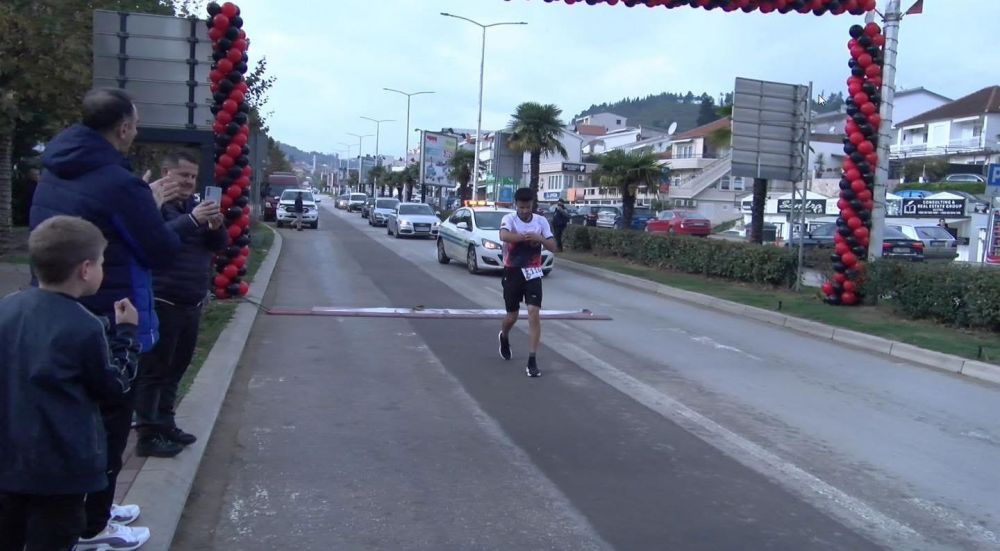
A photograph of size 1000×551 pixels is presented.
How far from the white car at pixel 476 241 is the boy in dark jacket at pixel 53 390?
16826 millimetres

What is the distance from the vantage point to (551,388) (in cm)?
884

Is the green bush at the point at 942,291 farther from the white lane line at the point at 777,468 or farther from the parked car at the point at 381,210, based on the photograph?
the parked car at the point at 381,210

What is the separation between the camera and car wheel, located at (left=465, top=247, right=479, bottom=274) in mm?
21438

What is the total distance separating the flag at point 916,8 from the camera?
15.8 metres

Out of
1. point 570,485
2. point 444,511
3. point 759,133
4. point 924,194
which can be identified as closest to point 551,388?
point 570,485

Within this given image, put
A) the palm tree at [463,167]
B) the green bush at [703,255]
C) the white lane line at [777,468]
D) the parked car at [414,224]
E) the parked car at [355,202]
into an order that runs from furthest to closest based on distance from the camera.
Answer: the parked car at [355,202], the palm tree at [463,167], the parked car at [414,224], the green bush at [703,255], the white lane line at [777,468]

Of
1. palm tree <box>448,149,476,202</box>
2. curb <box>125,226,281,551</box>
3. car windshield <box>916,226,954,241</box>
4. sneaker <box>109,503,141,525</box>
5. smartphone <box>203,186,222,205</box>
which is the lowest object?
curb <box>125,226,281,551</box>

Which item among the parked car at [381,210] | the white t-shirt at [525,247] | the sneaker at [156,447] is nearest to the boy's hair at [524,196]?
the white t-shirt at [525,247]

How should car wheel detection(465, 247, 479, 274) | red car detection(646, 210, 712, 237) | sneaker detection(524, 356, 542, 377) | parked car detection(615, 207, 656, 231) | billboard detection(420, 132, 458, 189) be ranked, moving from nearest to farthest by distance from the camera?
sneaker detection(524, 356, 542, 377) < car wheel detection(465, 247, 479, 274) < red car detection(646, 210, 712, 237) < parked car detection(615, 207, 656, 231) < billboard detection(420, 132, 458, 189)

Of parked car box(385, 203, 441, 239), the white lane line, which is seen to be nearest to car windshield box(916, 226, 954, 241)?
parked car box(385, 203, 441, 239)

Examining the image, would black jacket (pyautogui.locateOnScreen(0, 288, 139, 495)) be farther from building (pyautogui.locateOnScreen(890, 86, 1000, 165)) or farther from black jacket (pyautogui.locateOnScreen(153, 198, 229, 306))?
building (pyautogui.locateOnScreen(890, 86, 1000, 165))

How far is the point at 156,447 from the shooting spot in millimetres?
5715

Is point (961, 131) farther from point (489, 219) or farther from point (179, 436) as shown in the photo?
point (179, 436)

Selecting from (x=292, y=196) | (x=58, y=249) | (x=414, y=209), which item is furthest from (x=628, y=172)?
(x=58, y=249)
